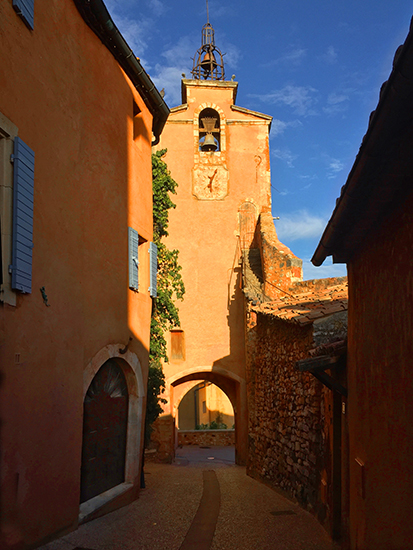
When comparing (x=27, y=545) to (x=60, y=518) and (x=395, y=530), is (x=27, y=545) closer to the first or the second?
(x=60, y=518)

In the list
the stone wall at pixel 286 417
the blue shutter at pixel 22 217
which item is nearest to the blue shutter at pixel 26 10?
the blue shutter at pixel 22 217

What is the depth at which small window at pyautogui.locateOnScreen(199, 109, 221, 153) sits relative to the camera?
1794 cm

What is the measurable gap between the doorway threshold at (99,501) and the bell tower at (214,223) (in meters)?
8.05

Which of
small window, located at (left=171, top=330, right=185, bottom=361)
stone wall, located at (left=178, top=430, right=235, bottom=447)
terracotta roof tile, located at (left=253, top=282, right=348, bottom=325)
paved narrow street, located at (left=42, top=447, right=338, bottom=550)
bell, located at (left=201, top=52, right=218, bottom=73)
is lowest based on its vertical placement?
stone wall, located at (left=178, top=430, right=235, bottom=447)

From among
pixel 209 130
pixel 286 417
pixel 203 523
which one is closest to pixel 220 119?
pixel 209 130

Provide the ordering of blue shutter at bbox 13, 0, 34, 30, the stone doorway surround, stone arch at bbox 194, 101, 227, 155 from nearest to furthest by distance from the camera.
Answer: blue shutter at bbox 13, 0, 34, 30
the stone doorway surround
stone arch at bbox 194, 101, 227, 155

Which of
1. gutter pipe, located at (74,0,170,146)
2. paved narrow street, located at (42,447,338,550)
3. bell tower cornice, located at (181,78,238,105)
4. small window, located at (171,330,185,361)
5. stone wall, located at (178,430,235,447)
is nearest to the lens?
paved narrow street, located at (42,447,338,550)

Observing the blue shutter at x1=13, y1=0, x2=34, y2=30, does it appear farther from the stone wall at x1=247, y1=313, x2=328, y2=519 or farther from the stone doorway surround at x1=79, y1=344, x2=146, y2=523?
the stone wall at x1=247, y1=313, x2=328, y2=519

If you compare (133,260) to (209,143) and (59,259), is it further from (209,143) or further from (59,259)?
(209,143)

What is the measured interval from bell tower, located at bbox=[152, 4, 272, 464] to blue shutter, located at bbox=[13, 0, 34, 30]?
11.9 metres

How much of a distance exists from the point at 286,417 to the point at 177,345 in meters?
7.47

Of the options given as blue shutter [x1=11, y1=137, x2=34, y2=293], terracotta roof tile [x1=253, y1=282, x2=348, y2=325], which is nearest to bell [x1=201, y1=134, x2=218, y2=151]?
terracotta roof tile [x1=253, y1=282, x2=348, y2=325]

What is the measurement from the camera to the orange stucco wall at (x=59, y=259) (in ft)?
17.6

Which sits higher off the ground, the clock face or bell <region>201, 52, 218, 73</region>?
bell <region>201, 52, 218, 73</region>
